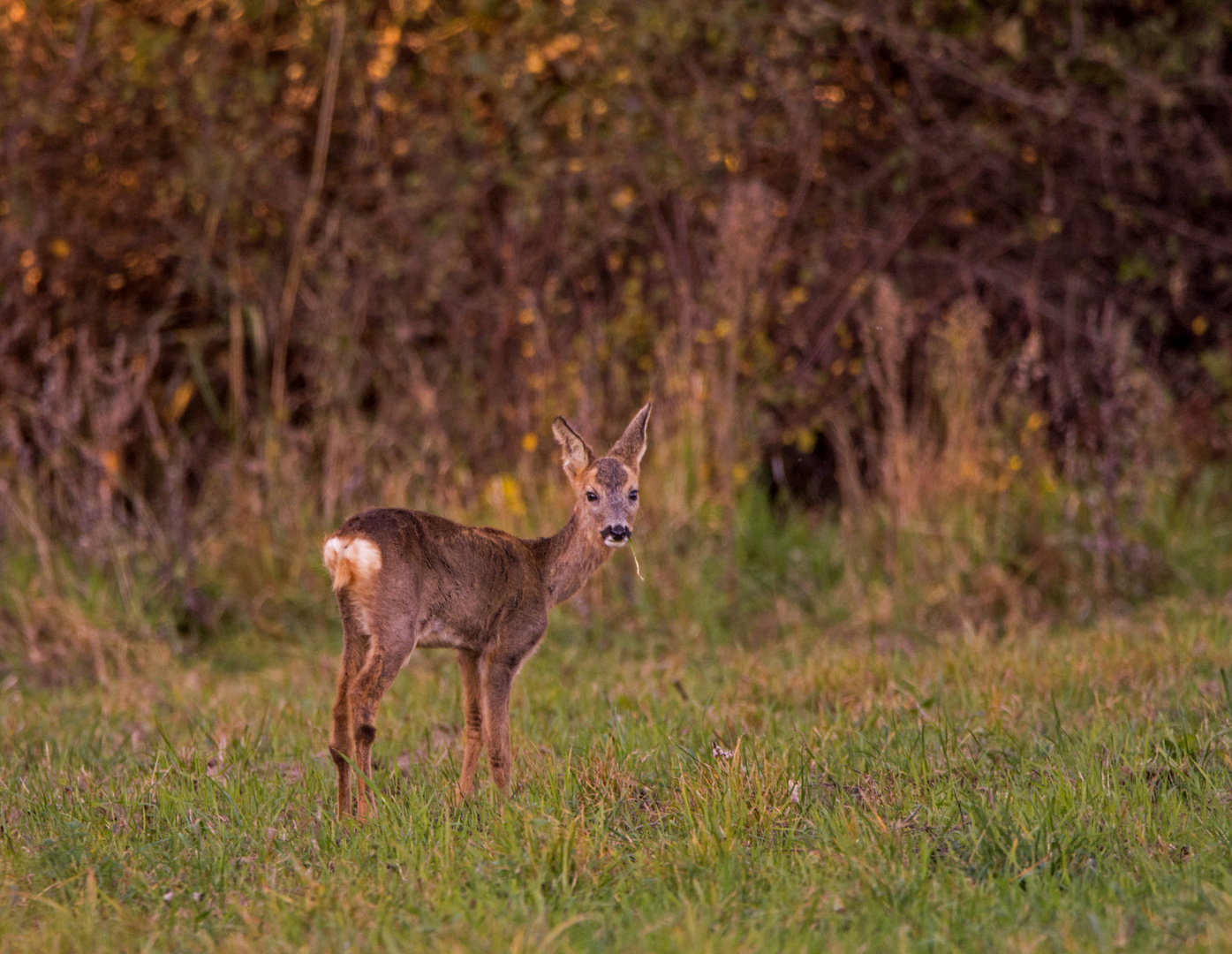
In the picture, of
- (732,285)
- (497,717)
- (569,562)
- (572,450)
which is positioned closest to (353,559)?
(497,717)

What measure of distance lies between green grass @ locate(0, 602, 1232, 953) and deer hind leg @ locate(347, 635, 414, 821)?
20 cm

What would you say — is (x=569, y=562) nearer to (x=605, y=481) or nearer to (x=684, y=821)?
(x=605, y=481)

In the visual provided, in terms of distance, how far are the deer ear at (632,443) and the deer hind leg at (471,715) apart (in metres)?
0.88

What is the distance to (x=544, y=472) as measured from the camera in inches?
359

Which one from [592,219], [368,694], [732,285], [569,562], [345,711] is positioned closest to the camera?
[368,694]

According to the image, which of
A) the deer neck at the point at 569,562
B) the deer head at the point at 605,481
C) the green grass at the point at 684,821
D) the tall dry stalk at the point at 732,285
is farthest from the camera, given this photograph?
the tall dry stalk at the point at 732,285

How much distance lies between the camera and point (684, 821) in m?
3.99

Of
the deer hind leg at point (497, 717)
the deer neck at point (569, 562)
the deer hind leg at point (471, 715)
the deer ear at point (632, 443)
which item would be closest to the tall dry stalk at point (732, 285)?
the deer ear at point (632, 443)

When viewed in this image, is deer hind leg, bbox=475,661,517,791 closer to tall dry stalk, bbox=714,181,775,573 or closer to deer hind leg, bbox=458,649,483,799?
deer hind leg, bbox=458,649,483,799

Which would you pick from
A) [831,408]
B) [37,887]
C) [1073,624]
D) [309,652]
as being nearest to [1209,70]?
[831,408]

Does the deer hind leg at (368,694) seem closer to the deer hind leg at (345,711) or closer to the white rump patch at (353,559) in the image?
the deer hind leg at (345,711)

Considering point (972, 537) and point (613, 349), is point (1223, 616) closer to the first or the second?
point (972, 537)

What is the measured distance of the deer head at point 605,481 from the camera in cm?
486

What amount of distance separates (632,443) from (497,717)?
1.14m
